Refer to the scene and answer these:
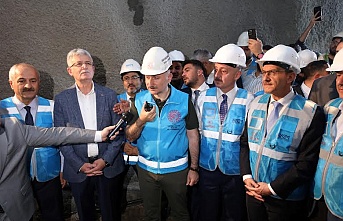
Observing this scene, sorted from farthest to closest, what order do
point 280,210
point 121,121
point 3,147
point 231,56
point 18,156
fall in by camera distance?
point 231,56
point 121,121
point 280,210
point 18,156
point 3,147

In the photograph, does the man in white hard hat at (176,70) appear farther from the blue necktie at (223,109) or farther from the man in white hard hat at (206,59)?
the blue necktie at (223,109)

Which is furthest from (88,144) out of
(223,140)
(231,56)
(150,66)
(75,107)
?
(231,56)

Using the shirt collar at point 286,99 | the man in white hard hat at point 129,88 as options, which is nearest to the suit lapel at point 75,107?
the man in white hard hat at point 129,88

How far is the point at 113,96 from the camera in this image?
3.37 metres

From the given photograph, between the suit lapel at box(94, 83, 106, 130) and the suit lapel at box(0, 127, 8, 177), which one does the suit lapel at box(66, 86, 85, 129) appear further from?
the suit lapel at box(0, 127, 8, 177)

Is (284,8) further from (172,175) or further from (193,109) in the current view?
(172,175)

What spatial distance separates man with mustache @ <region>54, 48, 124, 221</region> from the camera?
3207mm

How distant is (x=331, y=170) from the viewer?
235 centimetres

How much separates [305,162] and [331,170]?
0.20 metres

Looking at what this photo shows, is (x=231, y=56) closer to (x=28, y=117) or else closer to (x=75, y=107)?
(x=75, y=107)

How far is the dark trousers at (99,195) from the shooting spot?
3.28 metres

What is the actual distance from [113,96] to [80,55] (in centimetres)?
55

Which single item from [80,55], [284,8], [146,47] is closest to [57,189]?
[80,55]

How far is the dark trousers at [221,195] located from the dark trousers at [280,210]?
1.57 feet
